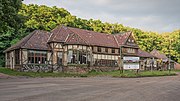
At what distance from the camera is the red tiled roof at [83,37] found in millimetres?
44312

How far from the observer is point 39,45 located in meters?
42.0

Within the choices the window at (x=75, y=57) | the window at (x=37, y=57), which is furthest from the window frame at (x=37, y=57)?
the window at (x=75, y=57)

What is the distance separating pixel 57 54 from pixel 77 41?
411 cm

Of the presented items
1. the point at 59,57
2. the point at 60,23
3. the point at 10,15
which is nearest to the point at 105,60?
the point at 59,57

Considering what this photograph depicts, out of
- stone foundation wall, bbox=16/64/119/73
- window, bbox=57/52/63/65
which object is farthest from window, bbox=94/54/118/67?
window, bbox=57/52/63/65

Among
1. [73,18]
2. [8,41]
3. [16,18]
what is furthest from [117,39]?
[16,18]

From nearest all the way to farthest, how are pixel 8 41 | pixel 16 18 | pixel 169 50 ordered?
pixel 16 18, pixel 8 41, pixel 169 50

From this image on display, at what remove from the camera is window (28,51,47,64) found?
40.4 m

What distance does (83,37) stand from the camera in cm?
4831

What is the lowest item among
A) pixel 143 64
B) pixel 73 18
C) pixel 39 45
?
pixel 143 64

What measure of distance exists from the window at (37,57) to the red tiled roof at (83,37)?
9.95 feet

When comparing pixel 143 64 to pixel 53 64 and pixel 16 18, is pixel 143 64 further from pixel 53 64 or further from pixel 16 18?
pixel 16 18

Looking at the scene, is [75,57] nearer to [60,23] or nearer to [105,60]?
[105,60]

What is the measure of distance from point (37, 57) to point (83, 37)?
424 inches
